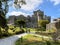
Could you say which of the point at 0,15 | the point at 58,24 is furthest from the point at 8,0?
the point at 58,24

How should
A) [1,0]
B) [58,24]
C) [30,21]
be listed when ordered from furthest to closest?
[30,21] → [58,24] → [1,0]

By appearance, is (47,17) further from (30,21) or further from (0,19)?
(0,19)

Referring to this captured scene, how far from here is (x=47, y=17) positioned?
86.9m

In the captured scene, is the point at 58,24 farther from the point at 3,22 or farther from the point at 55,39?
the point at 55,39

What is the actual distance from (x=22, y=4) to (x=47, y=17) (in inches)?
2283

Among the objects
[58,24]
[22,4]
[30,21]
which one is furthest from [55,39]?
[30,21]

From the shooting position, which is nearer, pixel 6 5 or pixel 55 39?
pixel 55 39

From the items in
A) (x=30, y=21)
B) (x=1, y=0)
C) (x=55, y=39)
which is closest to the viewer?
(x=55, y=39)

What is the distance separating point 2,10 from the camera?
30.0 m

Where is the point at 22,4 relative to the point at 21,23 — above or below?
above

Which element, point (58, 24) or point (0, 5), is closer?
point (0, 5)

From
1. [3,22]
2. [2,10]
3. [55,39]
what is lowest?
[55,39]

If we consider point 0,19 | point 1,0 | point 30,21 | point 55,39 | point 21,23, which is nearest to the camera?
point 55,39

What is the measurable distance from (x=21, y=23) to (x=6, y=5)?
31.4 meters
